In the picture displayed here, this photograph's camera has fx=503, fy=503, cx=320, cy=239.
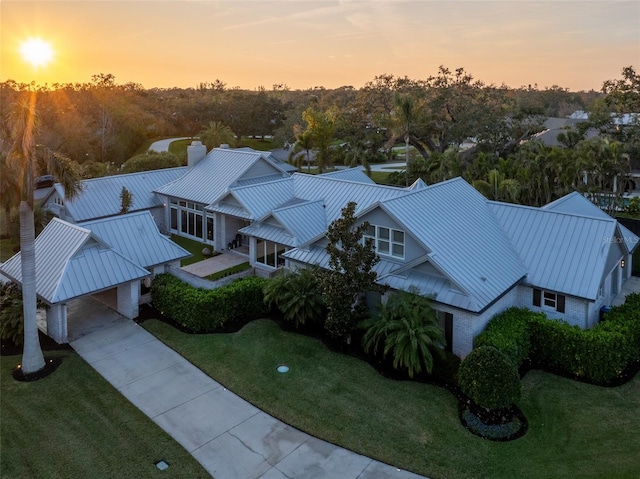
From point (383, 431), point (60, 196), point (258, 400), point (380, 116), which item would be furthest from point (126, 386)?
point (380, 116)

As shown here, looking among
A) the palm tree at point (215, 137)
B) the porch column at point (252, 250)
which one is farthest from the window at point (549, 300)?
the palm tree at point (215, 137)

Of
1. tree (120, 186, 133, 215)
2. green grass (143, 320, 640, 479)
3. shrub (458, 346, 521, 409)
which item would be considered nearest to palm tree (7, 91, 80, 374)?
green grass (143, 320, 640, 479)

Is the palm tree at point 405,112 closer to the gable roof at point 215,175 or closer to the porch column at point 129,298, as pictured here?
the gable roof at point 215,175

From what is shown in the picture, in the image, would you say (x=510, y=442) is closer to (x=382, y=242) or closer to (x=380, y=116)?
(x=382, y=242)

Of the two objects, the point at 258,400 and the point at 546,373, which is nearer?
the point at 258,400

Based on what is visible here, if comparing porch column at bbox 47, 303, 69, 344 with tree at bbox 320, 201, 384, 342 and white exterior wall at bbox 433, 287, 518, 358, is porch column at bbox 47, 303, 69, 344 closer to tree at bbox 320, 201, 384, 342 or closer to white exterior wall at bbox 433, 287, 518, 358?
tree at bbox 320, 201, 384, 342

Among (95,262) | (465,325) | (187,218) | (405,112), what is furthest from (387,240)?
→ (405,112)
